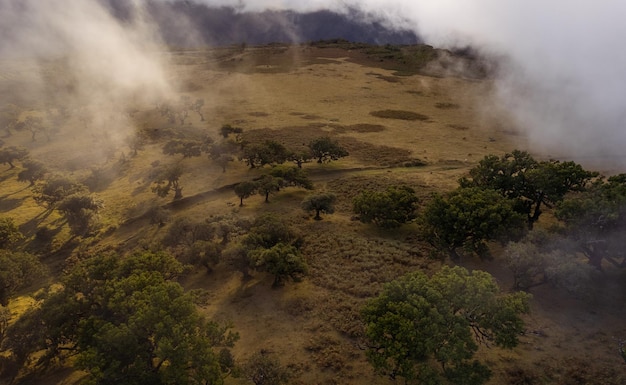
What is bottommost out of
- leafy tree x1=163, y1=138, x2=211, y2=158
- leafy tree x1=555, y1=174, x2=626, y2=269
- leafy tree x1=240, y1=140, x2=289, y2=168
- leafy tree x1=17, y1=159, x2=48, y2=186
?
leafy tree x1=17, y1=159, x2=48, y2=186

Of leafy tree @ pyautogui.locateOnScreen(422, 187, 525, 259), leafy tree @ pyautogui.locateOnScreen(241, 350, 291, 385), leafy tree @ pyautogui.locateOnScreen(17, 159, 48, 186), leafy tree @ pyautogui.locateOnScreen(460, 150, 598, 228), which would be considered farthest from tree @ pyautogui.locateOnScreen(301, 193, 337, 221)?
leafy tree @ pyautogui.locateOnScreen(17, 159, 48, 186)

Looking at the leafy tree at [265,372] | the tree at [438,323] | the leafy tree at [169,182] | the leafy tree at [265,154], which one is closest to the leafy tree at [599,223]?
the tree at [438,323]

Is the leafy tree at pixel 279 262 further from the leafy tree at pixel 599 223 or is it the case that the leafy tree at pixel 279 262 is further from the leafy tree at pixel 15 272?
the leafy tree at pixel 599 223

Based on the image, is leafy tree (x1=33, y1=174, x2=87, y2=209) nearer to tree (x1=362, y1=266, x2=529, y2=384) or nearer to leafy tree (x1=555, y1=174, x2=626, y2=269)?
tree (x1=362, y1=266, x2=529, y2=384)

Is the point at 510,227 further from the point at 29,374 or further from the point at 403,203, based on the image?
the point at 29,374

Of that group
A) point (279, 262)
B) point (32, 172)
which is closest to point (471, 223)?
point (279, 262)

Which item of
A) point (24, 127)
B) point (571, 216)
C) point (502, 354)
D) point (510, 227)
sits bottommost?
point (24, 127)

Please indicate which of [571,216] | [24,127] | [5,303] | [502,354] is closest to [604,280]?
[571,216]
